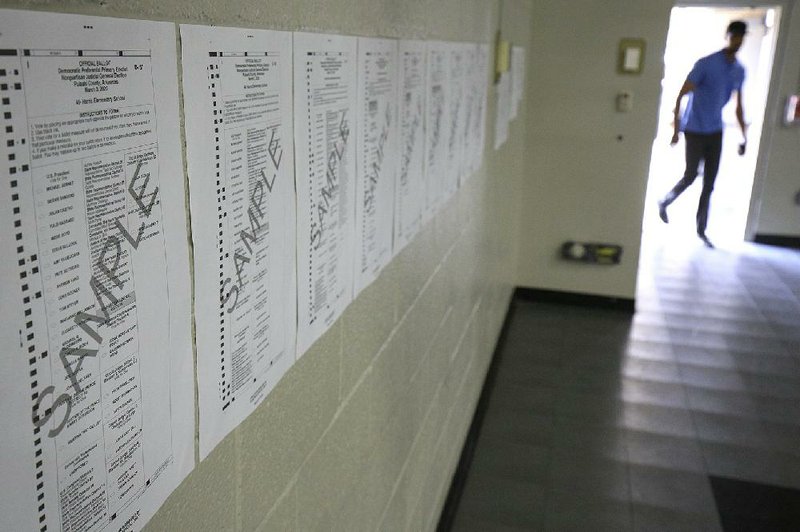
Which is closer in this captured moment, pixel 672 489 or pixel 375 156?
pixel 375 156

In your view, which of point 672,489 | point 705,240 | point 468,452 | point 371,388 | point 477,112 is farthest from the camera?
point 705,240

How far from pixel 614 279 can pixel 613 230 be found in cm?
32

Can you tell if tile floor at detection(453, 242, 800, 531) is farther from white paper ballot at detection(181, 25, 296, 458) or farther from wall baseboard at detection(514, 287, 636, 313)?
white paper ballot at detection(181, 25, 296, 458)

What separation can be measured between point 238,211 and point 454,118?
4.25 feet

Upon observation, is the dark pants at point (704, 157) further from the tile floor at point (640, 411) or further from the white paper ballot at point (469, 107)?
the white paper ballot at point (469, 107)

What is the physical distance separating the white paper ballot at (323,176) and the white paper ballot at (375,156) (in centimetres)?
4

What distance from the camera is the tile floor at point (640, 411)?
2.49 metres

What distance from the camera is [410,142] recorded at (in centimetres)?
151

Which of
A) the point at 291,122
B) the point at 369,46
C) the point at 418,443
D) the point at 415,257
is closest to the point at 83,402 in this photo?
the point at 291,122

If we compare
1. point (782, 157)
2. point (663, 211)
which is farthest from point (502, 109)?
point (782, 157)

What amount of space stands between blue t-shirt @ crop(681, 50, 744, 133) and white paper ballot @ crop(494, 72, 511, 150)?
2.83 metres

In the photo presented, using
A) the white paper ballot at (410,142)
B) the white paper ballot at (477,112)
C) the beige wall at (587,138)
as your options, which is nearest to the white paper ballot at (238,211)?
the white paper ballot at (410,142)

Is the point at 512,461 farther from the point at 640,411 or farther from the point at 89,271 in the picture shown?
the point at 89,271

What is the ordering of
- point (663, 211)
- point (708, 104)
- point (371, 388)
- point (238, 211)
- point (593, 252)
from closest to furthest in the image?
point (238, 211)
point (371, 388)
point (593, 252)
point (708, 104)
point (663, 211)
